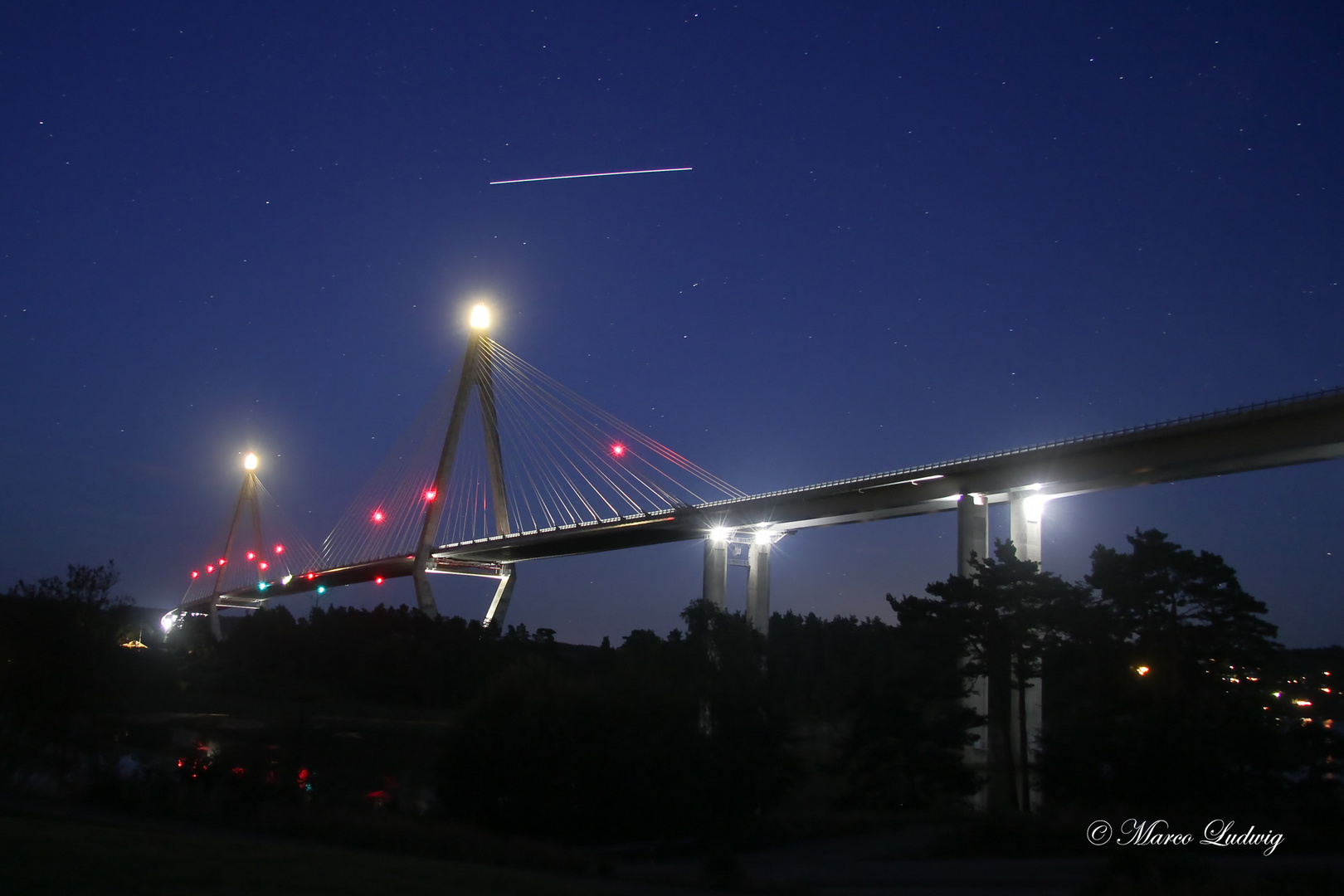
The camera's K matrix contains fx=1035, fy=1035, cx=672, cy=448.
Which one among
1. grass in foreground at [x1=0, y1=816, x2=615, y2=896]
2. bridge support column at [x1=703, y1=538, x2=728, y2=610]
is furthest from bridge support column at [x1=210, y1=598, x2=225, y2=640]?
grass in foreground at [x1=0, y1=816, x2=615, y2=896]

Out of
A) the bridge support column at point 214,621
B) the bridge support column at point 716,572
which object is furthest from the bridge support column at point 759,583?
the bridge support column at point 214,621

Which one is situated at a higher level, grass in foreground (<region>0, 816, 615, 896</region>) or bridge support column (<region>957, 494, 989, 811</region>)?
bridge support column (<region>957, 494, 989, 811</region>)

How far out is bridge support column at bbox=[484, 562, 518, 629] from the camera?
64.2 metres

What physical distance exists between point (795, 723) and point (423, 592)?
32.7 metres

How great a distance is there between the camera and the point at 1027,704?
30906 mm

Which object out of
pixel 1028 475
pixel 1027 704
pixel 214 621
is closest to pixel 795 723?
pixel 1027 704

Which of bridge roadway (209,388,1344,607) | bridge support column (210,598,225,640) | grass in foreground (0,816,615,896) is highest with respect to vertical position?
bridge roadway (209,388,1344,607)

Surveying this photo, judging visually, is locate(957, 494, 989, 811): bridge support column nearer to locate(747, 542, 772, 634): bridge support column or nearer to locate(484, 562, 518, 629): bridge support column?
locate(747, 542, 772, 634): bridge support column

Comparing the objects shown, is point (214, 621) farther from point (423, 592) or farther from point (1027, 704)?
point (1027, 704)

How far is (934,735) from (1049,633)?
13.8ft

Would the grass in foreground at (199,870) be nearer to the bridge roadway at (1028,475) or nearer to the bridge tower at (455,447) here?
the bridge roadway at (1028,475)

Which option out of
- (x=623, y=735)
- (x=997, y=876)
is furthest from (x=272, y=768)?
(x=997, y=876)

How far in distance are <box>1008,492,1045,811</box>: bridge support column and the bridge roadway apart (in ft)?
2.15

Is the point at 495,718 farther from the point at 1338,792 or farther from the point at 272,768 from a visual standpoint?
the point at 1338,792
